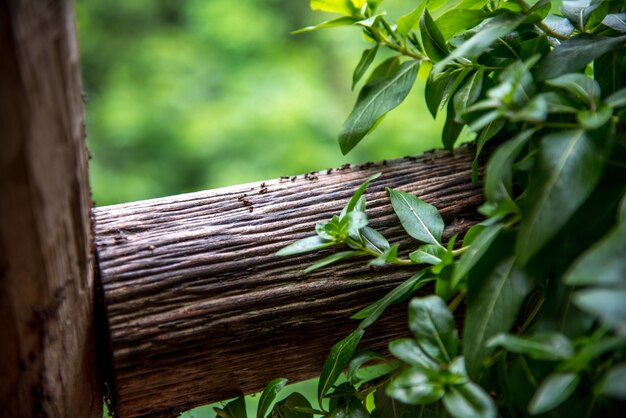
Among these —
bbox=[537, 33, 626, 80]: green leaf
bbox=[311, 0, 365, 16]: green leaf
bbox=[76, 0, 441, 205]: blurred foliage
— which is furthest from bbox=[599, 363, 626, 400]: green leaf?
bbox=[76, 0, 441, 205]: blurred foliage

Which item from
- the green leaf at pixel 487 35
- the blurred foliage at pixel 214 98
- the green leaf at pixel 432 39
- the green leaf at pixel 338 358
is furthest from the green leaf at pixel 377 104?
the blurred foliage at pixel 214 98

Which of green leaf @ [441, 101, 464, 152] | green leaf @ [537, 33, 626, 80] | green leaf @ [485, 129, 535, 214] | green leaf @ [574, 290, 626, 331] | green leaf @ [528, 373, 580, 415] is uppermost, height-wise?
green leaf @ [441, 101, 464, 152]

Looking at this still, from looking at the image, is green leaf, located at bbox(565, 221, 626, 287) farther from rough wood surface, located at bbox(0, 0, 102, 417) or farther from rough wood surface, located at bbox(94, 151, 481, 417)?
Answer: rough wood surface, located at bbox(0, 0, 102, 417)

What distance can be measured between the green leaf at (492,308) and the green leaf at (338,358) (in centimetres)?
16

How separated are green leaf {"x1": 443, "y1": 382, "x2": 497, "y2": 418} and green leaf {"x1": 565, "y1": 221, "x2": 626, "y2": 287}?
0.16 meters

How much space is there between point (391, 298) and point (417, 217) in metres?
0.13

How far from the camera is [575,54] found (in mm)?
724

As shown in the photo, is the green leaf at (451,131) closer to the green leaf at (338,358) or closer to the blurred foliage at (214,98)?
the green leaf at (338,358)

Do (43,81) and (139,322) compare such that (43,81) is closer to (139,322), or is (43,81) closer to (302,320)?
(139,322)

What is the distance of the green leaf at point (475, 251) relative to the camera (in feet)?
2.04

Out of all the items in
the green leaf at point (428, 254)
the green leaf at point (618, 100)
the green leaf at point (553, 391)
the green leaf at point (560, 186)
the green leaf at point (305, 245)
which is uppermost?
the green leaf at point (305, 245)

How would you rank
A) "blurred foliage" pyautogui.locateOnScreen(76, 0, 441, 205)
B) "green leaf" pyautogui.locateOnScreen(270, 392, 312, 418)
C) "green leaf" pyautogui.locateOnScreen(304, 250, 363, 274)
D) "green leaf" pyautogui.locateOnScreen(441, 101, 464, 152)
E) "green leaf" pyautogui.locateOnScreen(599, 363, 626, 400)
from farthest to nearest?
"blurred foliage" pyautogui.locateOnScreen(76, 0, 441, 205)
"green leaf" pyautogui.locateOnScreen(441, 101, 464, 152)
"green leaf" pyautogui.locateOnScreen(270, 392, 312, 418)
"green leaf" pyautogui.locateOnScreen(304, 250, 363, 274)
"green leaf" pyautogui.locateOnScreen(599, 363, 626, 400)

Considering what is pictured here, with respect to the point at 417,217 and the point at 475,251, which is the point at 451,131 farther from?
Result: the point at 475,251

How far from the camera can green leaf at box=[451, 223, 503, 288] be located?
0.62 metres
